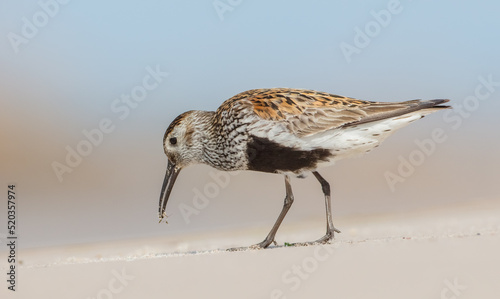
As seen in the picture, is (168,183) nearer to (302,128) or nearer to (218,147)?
(218,147)

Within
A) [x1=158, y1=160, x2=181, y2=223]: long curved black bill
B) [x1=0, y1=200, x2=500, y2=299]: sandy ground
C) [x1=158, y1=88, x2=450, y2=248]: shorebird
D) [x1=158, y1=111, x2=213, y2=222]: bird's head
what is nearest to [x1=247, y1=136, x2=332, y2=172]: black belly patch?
[x1=158, y1=88, x2=450, y2=248]: shorebird

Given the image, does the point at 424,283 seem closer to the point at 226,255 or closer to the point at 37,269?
the point at 226,255

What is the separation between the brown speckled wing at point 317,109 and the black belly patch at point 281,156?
228mm

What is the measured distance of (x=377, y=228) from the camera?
31.4 ft

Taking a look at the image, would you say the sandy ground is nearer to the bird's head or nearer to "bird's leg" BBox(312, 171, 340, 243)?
"bird's leg" BBox(312, 171, 340, 243)

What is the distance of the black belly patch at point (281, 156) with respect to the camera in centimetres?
815

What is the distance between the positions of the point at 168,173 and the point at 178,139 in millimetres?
581

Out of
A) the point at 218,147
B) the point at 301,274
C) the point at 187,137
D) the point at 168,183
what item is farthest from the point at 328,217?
the point at 301,274

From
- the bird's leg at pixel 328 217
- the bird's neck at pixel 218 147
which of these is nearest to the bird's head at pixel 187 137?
the bird's neck at pixel 218 147

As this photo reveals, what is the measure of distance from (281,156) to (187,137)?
154cm

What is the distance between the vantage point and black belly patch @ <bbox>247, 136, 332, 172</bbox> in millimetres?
8148

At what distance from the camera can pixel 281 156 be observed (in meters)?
8.16

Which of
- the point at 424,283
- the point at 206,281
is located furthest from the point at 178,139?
the point at 424,283

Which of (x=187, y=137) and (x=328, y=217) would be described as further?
(x=187, y=137)
